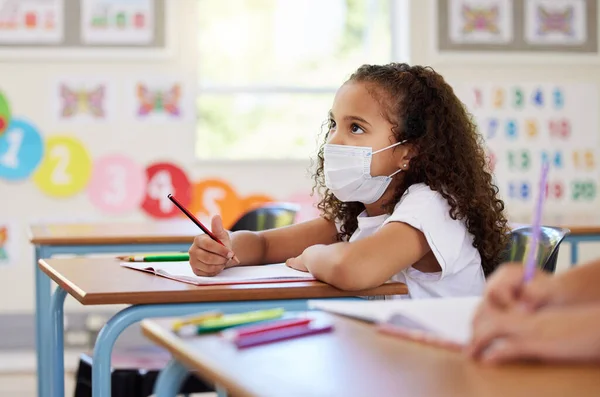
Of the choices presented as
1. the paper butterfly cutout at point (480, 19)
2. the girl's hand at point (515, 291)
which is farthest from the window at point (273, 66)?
the girl's hand at point (515, 291)

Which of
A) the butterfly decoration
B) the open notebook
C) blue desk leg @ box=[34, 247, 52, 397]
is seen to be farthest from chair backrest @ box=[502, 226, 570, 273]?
the butterfly decoration

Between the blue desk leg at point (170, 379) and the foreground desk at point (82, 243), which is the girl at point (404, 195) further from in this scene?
the foreground desk at point (82, 243)

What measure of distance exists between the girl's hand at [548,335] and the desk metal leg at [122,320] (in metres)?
0.70

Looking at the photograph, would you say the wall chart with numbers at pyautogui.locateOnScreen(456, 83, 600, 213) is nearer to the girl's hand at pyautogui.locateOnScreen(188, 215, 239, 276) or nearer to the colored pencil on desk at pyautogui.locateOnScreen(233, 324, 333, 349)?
the girl's hand at pyautogui.locateOnScreen(188, 215, 239, 276)

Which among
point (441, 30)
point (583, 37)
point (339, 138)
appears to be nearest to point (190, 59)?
point (441, 30)

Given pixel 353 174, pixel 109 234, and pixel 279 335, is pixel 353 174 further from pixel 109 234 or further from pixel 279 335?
pixel 109 234

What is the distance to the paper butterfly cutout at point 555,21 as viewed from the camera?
4.46 meters

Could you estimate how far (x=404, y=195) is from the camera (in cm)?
172

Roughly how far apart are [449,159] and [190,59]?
257 centimetres

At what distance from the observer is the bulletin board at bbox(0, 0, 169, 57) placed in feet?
13.2

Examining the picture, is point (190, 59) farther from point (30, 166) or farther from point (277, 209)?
point (277, 209)

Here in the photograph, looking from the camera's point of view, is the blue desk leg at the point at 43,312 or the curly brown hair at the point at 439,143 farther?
the blue desk leg at the point at 43,312

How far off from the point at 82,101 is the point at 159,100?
13.5 inches

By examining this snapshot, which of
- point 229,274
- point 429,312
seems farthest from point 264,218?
point 429,312
